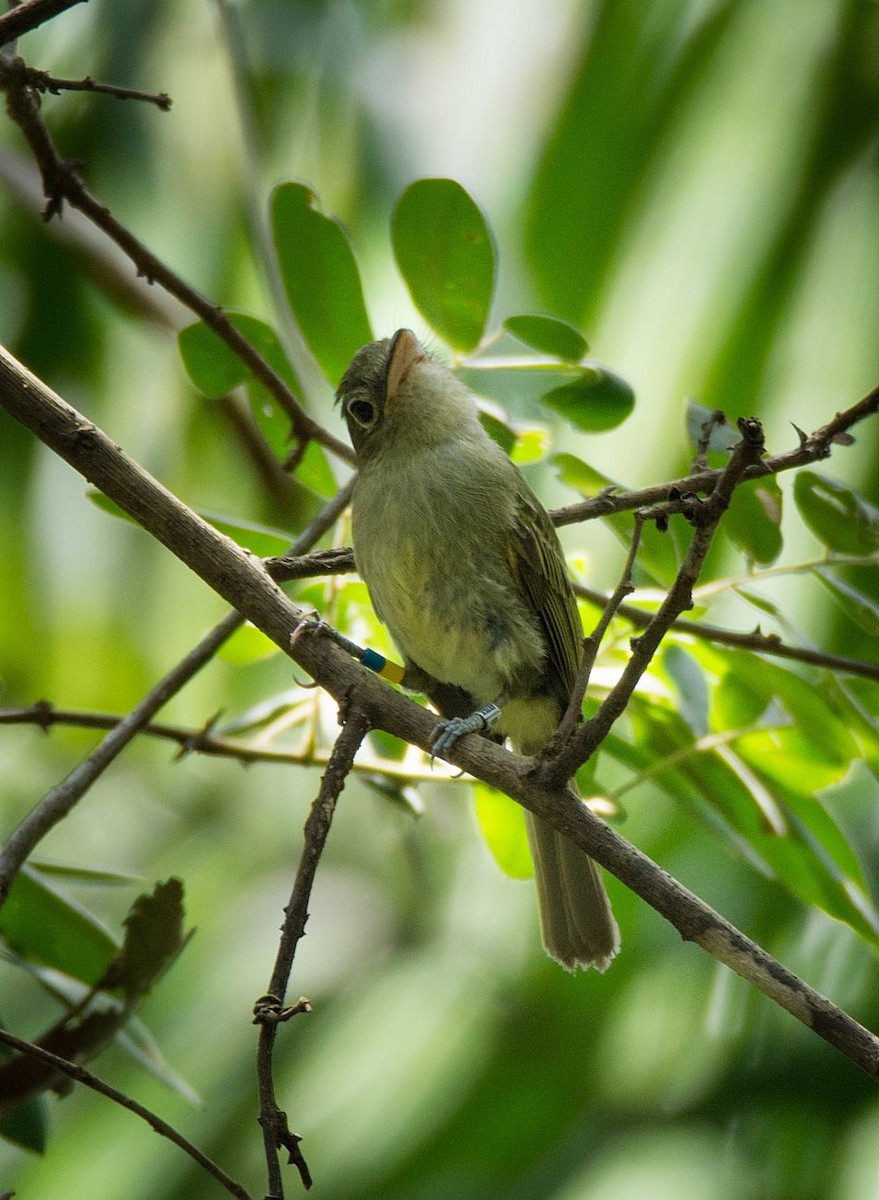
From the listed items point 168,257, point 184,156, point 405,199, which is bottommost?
point 405,199

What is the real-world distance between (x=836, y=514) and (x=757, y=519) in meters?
0.16

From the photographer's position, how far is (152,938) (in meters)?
2.17

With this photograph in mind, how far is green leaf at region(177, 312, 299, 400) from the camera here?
8.56ft

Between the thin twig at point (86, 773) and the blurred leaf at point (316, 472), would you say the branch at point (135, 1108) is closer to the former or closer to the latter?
the thin twig at point (86, 773)

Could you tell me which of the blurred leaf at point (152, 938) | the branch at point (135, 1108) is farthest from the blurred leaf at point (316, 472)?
the branch at point (135, 1108)

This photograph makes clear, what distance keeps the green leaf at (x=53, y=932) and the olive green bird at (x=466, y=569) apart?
0.84 metres

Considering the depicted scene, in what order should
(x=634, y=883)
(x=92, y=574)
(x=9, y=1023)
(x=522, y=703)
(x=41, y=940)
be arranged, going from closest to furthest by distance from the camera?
(x=634, y=883), (x=41, y=940), (x=522, y=703), (x=9, y=1023), (x=92, y=574)

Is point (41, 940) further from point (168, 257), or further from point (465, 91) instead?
point (465, 91)

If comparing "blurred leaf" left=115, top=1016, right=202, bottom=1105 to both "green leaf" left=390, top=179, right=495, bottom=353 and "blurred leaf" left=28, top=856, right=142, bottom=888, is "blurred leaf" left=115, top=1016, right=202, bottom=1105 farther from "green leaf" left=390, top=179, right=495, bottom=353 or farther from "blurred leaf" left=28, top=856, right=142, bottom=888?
"green leaf" left=390, top=179, right=495, bottom=353

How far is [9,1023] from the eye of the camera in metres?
4.05

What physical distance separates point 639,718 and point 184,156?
2.73 metres

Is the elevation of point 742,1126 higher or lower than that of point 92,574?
lower

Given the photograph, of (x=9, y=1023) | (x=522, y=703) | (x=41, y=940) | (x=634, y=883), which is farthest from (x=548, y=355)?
(x=9, y=1023)

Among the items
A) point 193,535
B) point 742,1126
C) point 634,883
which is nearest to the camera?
point 634,883
